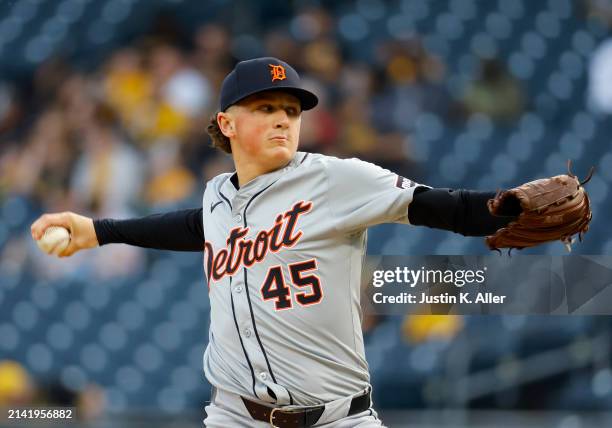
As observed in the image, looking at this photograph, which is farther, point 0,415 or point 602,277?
point 0,415

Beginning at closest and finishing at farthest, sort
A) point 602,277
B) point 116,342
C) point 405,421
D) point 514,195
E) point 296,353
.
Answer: point 514,195 < point 296,353 < point 602,277 < point 405,421 < point 116,342

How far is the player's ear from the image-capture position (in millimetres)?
1983

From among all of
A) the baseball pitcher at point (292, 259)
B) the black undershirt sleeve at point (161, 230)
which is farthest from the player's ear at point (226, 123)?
the black undershirt sleeve at point (161, 230)

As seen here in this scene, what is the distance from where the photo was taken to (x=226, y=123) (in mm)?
2000

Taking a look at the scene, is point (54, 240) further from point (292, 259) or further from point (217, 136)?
point (292, 259)

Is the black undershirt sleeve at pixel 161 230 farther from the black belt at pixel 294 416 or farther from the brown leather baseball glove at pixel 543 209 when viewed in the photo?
the brown leather baseball glove at pixel 543 209

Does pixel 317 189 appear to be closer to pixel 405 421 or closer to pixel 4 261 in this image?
pixel 405 421

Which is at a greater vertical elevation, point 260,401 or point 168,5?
point 168,5

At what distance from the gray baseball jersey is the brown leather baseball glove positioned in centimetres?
20

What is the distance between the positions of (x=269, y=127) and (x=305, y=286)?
1.13ft

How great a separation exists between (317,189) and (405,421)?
7.26 ft

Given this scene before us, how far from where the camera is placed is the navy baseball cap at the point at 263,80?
1.88 meters

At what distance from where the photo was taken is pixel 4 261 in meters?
4.63

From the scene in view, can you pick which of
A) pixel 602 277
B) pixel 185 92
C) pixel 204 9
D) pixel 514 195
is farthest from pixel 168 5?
pixel 514 195
